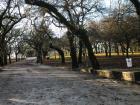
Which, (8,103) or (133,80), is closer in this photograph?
(8,103)

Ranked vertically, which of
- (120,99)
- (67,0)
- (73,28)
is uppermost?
(67,0)

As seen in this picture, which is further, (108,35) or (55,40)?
(55,40)

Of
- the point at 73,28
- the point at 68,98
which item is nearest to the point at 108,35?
the point at 73,28

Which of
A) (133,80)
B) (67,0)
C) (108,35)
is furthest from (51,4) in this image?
(108,35)

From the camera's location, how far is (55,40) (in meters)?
77.6

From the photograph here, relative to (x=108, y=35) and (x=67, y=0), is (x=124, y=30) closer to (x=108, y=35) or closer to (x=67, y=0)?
(x=108, y=35)

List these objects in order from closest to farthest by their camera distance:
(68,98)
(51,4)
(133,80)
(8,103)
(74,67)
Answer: (8,103), (68,98), (133,80), (51,4), (74,67)

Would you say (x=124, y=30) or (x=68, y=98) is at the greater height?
(x=124, y=30)

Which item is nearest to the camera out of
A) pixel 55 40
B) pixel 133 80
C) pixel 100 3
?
pixel 133 80

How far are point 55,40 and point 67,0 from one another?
39024 millimetres

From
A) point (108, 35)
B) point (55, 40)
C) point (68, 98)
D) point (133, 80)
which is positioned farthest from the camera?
point (55, 40)

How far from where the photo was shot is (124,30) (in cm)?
5884

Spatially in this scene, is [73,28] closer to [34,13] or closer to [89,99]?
[34,13]

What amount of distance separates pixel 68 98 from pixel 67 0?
2425 centimetres
